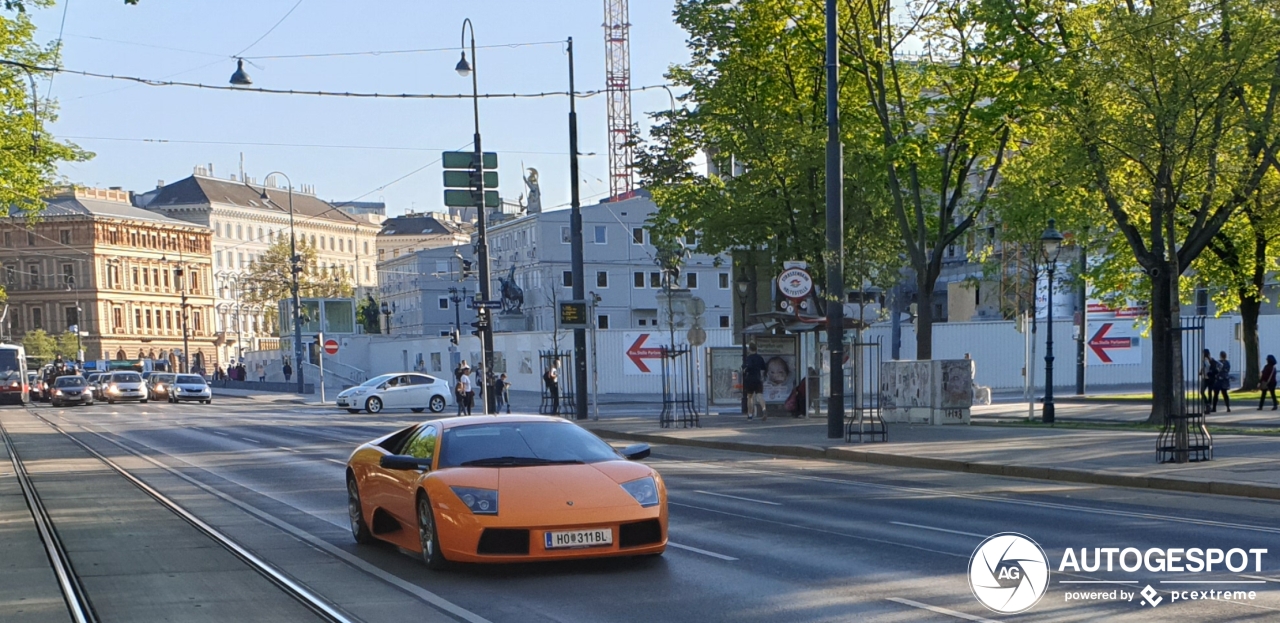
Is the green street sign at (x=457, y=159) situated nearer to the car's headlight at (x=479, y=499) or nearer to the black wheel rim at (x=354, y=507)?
the black wheel rim at (x=354, y=507)

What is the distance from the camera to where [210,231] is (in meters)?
141

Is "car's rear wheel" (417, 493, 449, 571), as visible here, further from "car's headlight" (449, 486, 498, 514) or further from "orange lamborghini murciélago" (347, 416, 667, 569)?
"car's headlight" (449, 486, 498, 514)

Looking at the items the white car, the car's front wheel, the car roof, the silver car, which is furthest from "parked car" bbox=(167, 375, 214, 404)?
the car roof

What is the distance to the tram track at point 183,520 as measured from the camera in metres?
9.15

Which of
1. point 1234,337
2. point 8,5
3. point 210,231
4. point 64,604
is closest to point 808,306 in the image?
point 1234,337

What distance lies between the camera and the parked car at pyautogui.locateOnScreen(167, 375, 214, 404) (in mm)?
66762

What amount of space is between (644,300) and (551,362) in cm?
5025

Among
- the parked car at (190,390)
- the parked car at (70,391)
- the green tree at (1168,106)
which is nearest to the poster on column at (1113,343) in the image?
the green tree at (1168,106)

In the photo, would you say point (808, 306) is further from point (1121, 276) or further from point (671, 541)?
point (671, 541)

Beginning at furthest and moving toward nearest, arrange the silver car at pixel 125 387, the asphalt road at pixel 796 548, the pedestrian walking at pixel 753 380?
the silver car at pixel 125 387 < the pedestrian walking at pixel 753 380 < the asphalt road at pixel 796 548

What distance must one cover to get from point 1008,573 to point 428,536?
4514 mm

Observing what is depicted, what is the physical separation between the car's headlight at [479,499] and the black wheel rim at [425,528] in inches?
16.1

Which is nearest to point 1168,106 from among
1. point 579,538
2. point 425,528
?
point 579,538

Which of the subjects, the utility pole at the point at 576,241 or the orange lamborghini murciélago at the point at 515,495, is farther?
the utility pole at the point at 576,241
